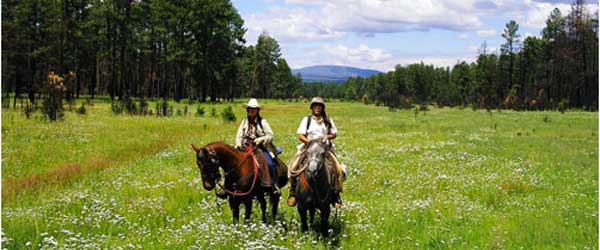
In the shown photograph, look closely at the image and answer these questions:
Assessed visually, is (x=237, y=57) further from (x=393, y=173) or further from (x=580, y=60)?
(x=393, y=173)

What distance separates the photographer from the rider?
1005 cm

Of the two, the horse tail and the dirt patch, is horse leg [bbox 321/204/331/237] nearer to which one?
the horse tail

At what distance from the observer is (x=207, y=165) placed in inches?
363

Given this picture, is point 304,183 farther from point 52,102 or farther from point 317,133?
point 52,102

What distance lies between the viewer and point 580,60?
86.0 m

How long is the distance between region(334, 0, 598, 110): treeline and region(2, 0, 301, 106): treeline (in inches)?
1178

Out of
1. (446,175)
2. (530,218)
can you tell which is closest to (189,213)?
(530,218)

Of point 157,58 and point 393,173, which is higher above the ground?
point 157,58

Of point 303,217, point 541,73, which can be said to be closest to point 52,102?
point 303,217

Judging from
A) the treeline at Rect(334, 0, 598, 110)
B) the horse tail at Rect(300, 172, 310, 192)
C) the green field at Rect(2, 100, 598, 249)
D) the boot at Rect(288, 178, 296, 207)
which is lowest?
the green field at Rect(2, 100, 598, 249)

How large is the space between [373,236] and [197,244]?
3.51 metres

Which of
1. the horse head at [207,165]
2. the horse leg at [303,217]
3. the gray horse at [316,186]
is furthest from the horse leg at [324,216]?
the horse head at [207,165]

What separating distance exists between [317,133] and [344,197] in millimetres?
4127

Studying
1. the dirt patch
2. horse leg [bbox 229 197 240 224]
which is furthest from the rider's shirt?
the dirt patch
